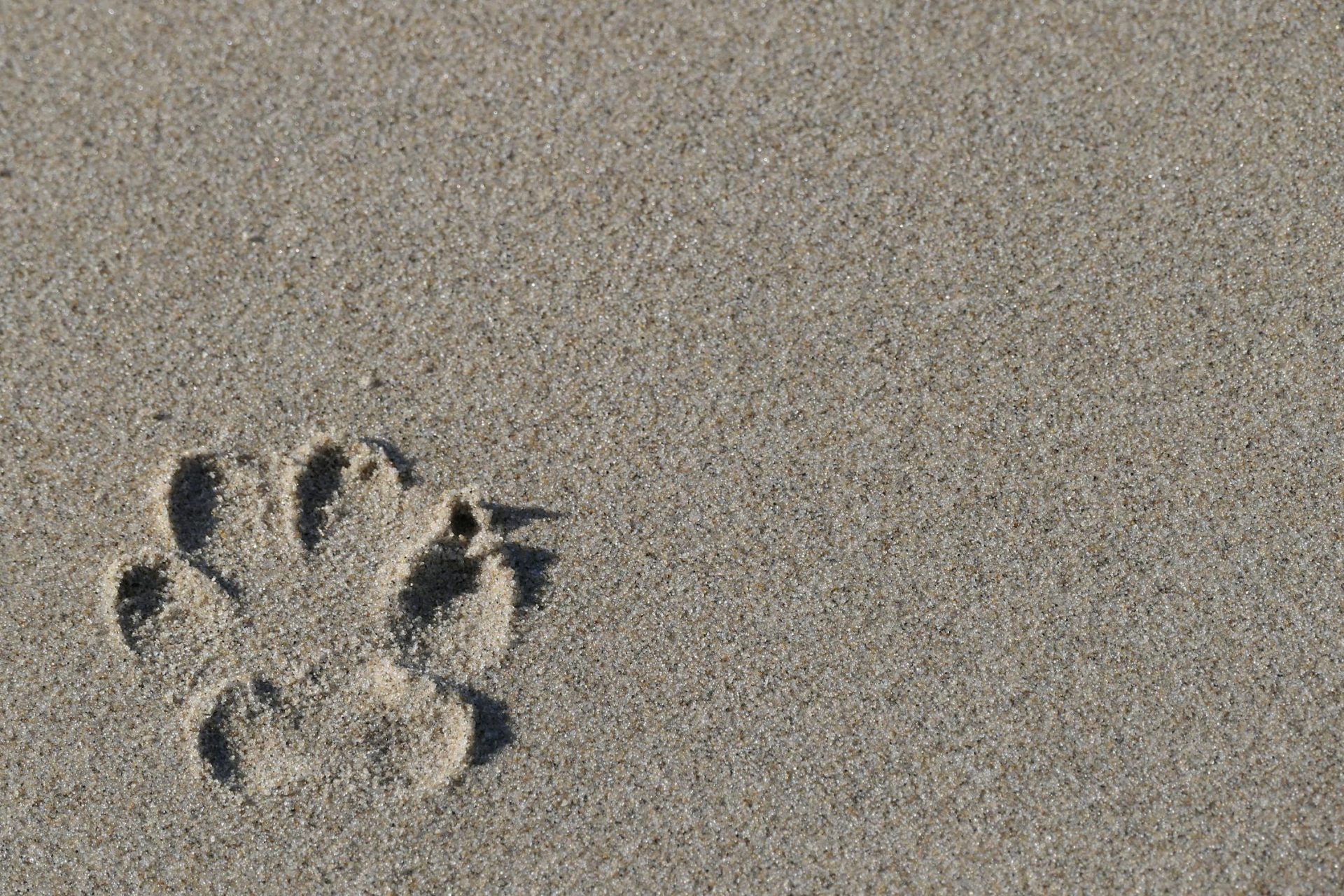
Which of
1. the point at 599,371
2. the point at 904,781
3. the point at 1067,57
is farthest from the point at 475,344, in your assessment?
the point at 1067,57

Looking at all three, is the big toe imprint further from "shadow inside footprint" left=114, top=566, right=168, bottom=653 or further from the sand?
"shadow inside footprint" left=114, top=566, right=168, bottom=653

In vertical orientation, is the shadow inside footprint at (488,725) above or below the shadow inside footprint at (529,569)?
below

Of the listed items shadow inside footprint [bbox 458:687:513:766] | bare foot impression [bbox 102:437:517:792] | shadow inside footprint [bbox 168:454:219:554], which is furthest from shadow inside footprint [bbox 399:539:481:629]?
shadow inside footprint [bbox 168:454:219:554]

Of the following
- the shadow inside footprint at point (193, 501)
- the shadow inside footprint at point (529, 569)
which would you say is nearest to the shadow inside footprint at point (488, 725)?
the shadow inside footprint at point (529, 569)

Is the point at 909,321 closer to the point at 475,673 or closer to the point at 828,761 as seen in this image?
the point at 828,761

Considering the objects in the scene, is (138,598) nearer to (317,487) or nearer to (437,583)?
(317,487)

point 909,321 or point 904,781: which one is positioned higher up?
point 909,321

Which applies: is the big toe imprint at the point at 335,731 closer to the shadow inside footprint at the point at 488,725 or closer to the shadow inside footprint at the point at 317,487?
the shadow inside footprint at the point at 488,725
